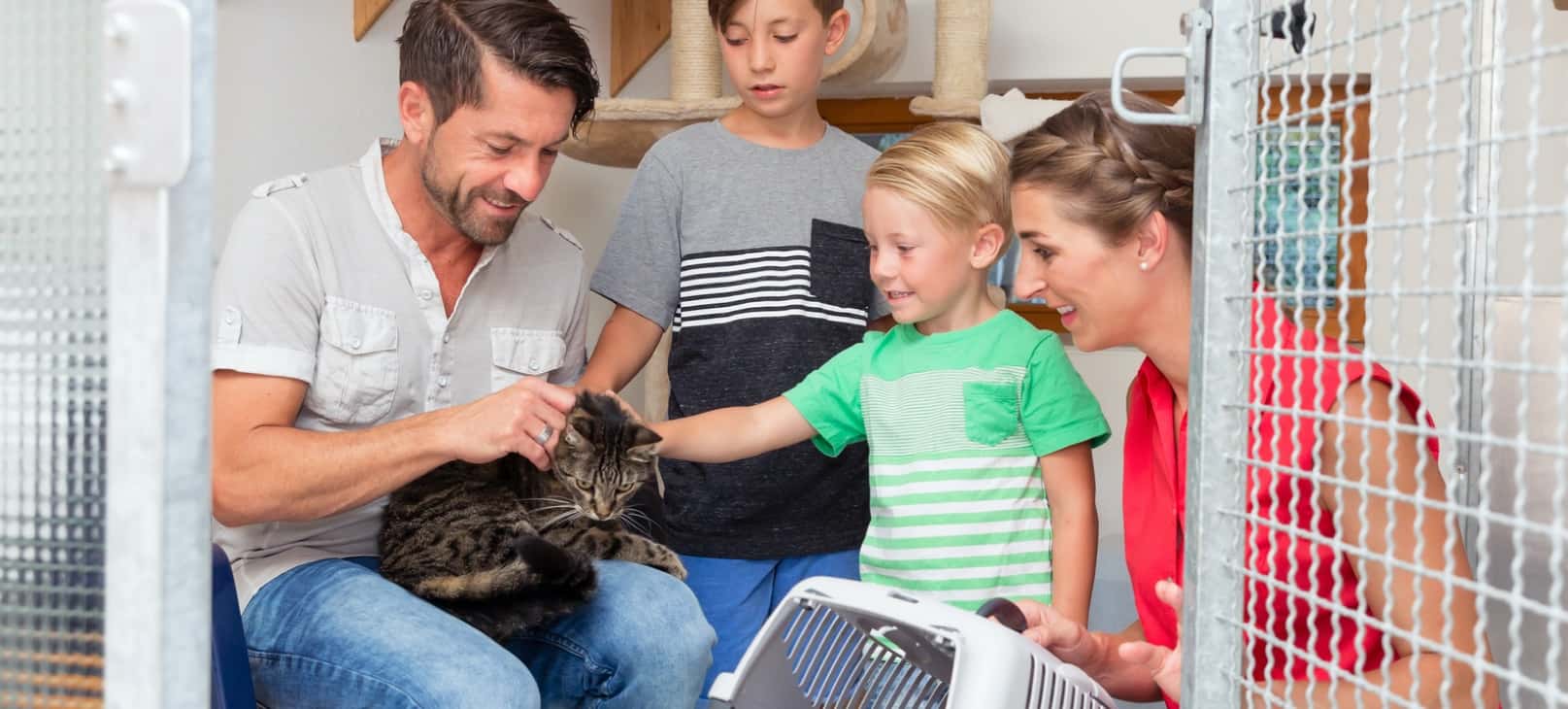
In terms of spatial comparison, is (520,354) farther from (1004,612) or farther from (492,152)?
(1004,612)

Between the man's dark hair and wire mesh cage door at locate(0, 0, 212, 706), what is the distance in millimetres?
787

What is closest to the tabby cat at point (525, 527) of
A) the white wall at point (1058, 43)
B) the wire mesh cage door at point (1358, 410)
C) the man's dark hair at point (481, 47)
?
the man's dark hair at point (481, 47)

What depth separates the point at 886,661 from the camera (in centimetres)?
124

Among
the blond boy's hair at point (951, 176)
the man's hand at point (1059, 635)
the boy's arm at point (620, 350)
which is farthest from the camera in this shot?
the boy's arm at point (620, 350)

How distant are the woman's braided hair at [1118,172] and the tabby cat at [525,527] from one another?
1.85 ft

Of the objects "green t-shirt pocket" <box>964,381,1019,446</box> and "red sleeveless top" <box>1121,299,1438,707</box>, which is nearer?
"red sleeveless top" <box>1121,299,1438,707</box>

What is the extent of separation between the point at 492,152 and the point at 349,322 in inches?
9.9

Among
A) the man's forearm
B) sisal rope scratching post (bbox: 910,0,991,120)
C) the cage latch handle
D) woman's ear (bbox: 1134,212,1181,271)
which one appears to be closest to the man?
the man's forearm

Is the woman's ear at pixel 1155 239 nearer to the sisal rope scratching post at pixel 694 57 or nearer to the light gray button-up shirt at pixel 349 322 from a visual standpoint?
the light gray button-up shirt at pixel 349 322

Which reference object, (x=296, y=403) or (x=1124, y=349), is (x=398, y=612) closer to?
(x=296, y=403)

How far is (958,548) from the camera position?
4.77 feet

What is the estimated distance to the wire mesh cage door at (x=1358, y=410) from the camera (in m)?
0.61

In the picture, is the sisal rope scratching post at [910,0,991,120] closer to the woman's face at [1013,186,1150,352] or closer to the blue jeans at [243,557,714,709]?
the woman's face at [1013,186,1150,352]

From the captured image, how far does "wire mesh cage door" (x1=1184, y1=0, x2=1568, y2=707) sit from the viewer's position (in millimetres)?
609
